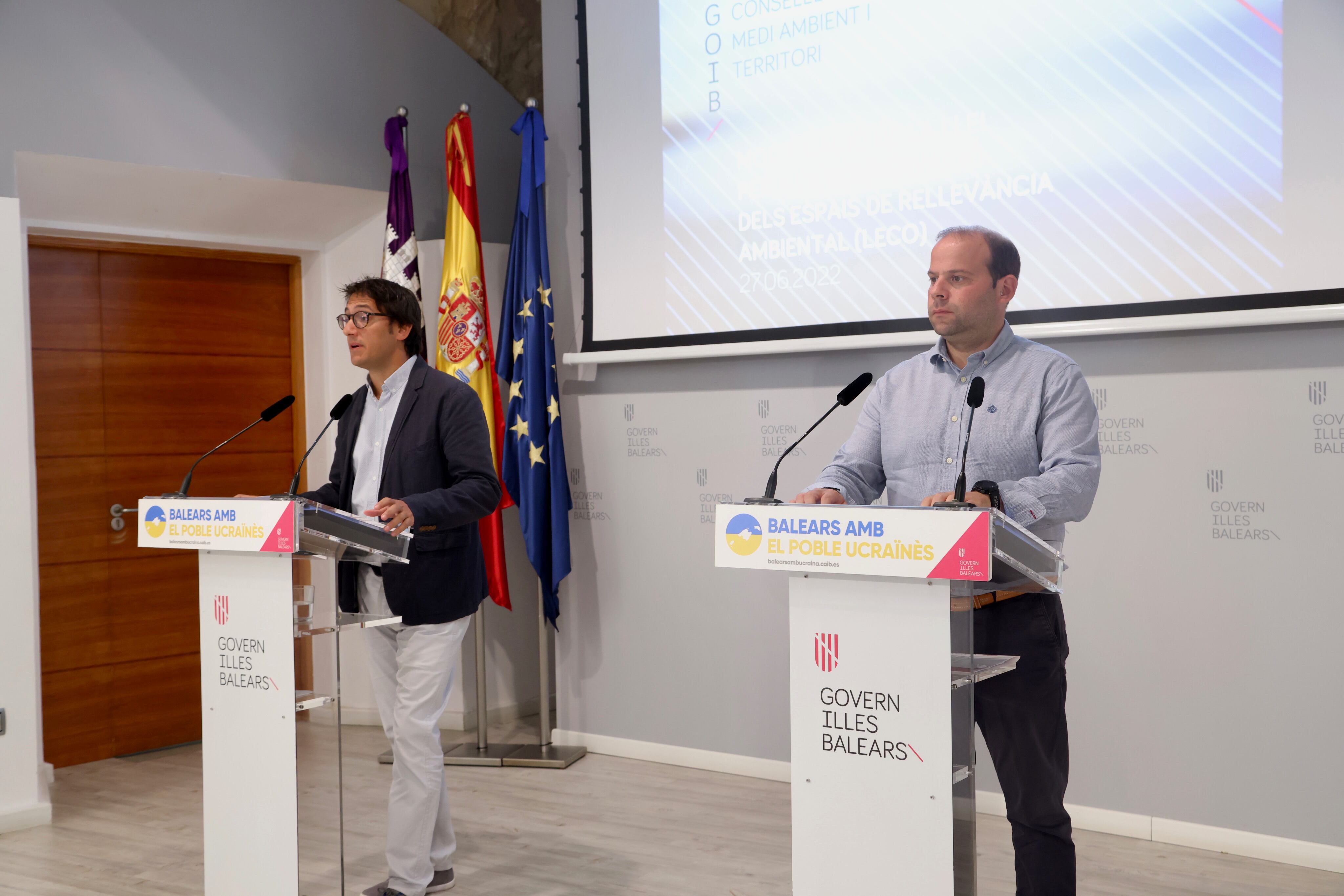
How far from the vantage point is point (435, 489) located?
110 inches

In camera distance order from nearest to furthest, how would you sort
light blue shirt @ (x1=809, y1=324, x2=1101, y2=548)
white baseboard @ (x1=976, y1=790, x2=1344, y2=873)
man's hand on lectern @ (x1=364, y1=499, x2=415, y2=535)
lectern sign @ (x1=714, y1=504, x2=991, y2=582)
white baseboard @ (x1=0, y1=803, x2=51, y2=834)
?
lectern sign @ (x1=714, y1=504, x2=991, y2=582) < light blue shirt @ (x1=809, y1=324, x2=1101, y2=548) < man's hand on lectern @ (x1=364, y1=499, x2=415, y2=535) < white baseboard @ (x1=976, y1=790, x2=1344, y2=873) < white baseboard @ (x1=0, y1=803, x2=51, y2=834)

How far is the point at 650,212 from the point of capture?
4258 mm

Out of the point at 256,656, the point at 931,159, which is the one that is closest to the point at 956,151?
the point at 931,159

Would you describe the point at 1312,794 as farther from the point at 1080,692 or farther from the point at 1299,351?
the point at 1299,351

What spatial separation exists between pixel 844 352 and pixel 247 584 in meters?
2.22

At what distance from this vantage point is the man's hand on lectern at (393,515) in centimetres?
248

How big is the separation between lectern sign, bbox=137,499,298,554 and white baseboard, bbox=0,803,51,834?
1.75 m

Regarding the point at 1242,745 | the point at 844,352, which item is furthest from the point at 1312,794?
the point at 844,352

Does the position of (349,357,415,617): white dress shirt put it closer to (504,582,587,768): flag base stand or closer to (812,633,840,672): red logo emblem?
(812,633,840,672): red logo emblem

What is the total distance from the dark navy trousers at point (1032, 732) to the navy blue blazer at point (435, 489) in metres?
1.30

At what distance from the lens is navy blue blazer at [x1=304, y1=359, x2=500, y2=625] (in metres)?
2.77

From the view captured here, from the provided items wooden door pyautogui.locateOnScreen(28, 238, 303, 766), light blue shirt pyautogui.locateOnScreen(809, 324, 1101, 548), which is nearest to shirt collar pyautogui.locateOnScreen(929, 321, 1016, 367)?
light blue shirt pyautogui.locateOnScreen(809, 324, 1101, 548)

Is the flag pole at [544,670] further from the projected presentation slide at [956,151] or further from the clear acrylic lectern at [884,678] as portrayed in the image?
the clear acrylic lectern at [884,678]

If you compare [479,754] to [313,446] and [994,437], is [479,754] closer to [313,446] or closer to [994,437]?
[313,446]
